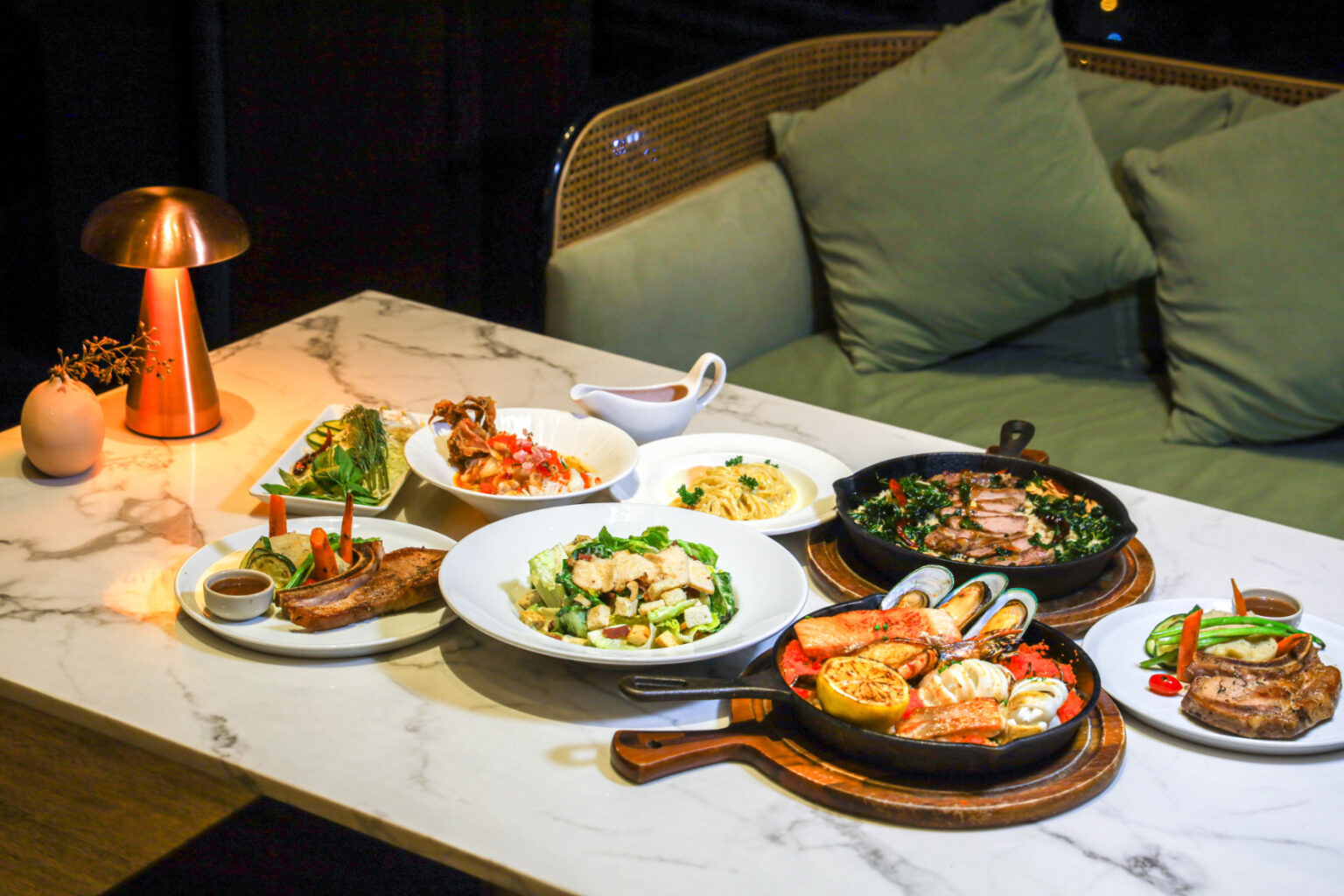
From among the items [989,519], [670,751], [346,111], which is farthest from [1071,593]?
[346,111]

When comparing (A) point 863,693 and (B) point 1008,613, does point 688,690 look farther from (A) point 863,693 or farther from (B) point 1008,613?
(B) point 1008,613

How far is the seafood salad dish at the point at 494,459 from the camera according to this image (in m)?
1.42

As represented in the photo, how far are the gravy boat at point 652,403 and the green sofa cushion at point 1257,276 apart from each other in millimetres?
1216

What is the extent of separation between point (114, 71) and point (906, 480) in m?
2.41

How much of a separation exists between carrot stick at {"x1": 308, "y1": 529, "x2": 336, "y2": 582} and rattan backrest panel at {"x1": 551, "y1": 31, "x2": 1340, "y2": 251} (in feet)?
4.21

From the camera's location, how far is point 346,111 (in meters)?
3.45

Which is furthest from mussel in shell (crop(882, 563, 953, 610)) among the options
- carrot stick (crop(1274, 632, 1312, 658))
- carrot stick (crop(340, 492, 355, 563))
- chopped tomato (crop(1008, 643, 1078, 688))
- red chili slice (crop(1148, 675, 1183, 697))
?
carrot stick (crop(340, 492, 355, 563))

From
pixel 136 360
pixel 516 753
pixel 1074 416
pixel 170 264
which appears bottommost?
pixel 1074 416

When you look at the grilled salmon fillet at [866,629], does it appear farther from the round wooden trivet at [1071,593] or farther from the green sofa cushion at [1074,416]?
the green sofa cushion at [1074,416]

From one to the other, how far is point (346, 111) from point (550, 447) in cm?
227

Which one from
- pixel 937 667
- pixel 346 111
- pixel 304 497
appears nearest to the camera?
pixel 937 667

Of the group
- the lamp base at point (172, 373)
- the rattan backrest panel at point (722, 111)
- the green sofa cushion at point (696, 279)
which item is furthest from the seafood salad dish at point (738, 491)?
the rattan backrest panel at point (722, 111)

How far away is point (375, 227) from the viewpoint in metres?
3.71

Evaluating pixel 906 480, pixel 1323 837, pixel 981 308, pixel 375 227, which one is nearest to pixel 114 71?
pixel 375 227
